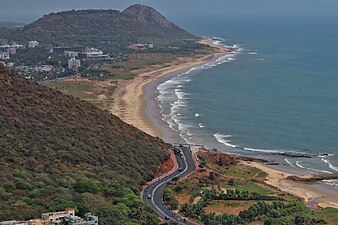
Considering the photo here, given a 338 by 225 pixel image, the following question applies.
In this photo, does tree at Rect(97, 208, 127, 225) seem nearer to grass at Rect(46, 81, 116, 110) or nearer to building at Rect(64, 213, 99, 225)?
building at Rect(64, 213, 99, 225)

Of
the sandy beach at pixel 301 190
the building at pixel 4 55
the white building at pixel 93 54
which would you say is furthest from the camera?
the white building at pixel 93 54

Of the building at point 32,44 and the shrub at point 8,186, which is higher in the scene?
the building at point 32,44

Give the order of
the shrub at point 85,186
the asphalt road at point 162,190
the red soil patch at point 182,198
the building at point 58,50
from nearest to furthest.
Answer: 1. the shrub at point 85,186
2. the asphalt road at point 162,190
3. the red soil patch at point 182,198
4. the building at point 58,50

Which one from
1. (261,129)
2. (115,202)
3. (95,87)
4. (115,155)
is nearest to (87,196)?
(115,202)

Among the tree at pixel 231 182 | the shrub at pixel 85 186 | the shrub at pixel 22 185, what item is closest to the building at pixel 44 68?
the tree at pixel 231 182

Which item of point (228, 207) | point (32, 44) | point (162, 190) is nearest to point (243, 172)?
point (228, 207)

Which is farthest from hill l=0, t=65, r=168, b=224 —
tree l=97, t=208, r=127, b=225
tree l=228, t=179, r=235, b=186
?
tree l=228, t=179, r=235, b=186

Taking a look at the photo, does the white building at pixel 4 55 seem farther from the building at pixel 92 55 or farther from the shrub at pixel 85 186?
the shrub at pixel 85 186
